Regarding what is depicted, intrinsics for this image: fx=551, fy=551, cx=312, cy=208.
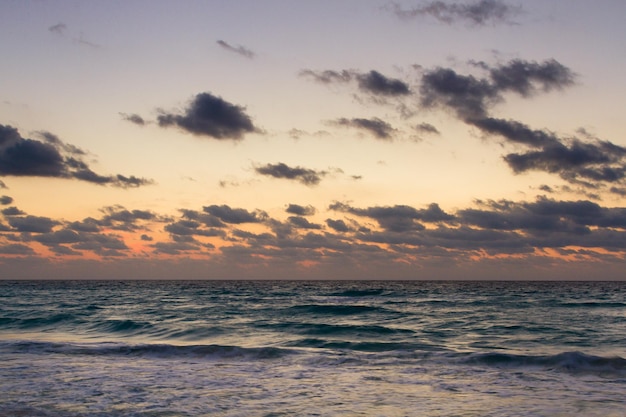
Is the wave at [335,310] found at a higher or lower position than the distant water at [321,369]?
lower

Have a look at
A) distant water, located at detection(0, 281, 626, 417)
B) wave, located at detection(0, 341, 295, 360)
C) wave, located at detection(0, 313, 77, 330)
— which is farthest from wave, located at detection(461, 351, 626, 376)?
wave, located at detection(0, 313, 77, 330)

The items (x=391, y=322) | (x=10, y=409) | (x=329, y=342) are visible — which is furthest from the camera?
(x=391, y=322)

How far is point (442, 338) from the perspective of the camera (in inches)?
1132

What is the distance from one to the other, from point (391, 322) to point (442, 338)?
8948 millimetres

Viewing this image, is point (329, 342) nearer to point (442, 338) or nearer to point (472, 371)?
point (442, 338)

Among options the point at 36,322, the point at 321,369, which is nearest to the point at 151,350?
the point at 321,369

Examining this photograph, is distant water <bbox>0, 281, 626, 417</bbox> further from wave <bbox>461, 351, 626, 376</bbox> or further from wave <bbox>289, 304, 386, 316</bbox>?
wave <bbox>289, 304, 386, 316</bbox>

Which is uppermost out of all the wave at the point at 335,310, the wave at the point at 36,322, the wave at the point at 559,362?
the wave at the point at 559,362

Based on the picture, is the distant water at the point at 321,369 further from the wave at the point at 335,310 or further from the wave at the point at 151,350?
the wave at the point at 335,310

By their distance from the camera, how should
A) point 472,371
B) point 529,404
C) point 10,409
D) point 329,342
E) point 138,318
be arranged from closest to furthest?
point 10,409, point 529,404, point 472,371, point 329,342, point 138,318

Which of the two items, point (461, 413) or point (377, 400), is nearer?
point (461, 413)

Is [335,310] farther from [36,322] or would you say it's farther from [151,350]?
[151,350]

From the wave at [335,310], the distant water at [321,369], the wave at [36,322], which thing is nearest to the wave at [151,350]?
the distant water at [321,369]

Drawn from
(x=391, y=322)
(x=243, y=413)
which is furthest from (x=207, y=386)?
(x=391, y=322)
